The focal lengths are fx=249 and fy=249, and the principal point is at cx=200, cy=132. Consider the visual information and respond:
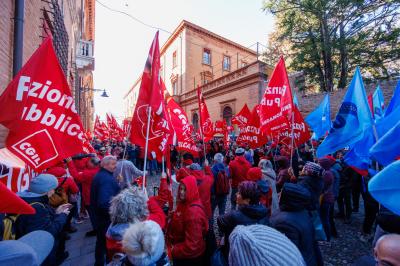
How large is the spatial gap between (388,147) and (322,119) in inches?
238

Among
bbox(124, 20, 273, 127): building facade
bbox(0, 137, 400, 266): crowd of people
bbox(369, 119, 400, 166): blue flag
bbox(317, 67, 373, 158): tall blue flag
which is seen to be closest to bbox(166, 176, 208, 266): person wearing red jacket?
bbox(0, 137, 400, 266): crowd of people

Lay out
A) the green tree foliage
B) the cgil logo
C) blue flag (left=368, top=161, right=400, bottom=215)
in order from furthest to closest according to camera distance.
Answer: the green tree foliage, the cgil logo, blue flag (left=368, top=161, right=400, bottom=215)

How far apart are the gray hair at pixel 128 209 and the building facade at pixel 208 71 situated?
17790 millimetres

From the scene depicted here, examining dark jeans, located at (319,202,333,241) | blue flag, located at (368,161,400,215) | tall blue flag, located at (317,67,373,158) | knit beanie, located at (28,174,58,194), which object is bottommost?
dark jeans, located at (319,202,333,241)

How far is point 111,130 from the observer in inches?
682

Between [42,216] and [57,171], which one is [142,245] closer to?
[42,216]

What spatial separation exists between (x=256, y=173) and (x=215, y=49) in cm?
3085

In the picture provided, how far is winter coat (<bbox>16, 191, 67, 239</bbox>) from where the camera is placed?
2.28m

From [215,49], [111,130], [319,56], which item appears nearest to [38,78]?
[111,130]

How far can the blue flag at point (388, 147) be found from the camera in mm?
2023

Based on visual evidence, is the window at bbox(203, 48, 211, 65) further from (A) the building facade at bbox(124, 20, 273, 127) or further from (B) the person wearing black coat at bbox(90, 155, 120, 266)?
(B) the person wearing black coat at bbox(90, 155, 120, 266)

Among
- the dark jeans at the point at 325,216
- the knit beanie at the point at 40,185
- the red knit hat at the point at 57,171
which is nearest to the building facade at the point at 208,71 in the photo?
the dark jeans at the point at 325,216

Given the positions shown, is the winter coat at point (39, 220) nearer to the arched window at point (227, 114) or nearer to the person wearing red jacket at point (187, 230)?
the person wearing red jacket at point (187, 230)

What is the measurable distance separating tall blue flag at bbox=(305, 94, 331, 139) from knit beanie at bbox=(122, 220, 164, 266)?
23.4 ft
